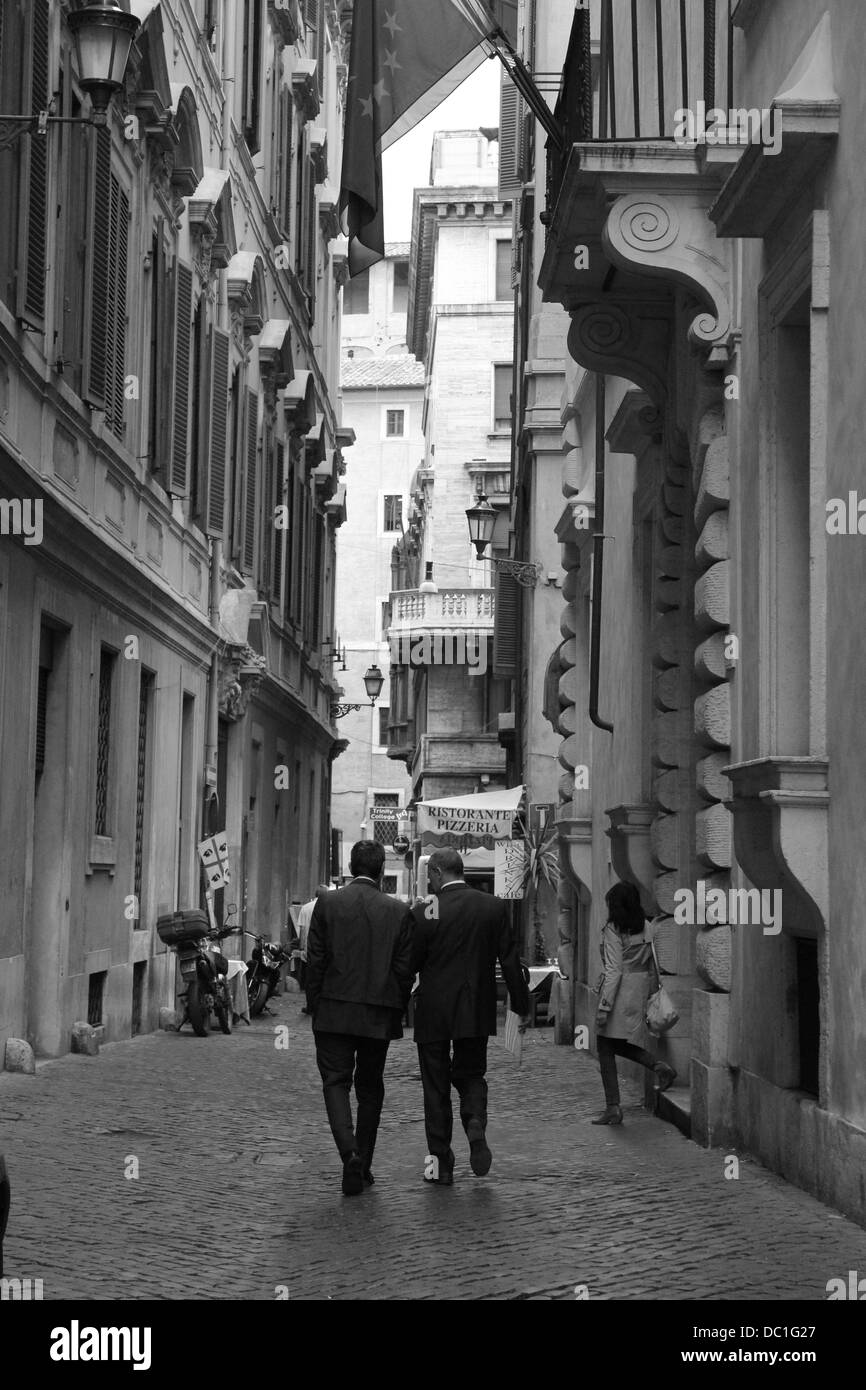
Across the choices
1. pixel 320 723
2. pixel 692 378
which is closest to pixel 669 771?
pixel 692 378

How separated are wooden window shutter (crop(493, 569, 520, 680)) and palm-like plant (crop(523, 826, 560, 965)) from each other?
8.34m

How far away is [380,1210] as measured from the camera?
9.03m

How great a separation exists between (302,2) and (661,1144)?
2659cm

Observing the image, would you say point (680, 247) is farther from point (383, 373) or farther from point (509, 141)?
point (383, 373)

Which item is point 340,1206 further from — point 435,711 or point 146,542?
point 435,711

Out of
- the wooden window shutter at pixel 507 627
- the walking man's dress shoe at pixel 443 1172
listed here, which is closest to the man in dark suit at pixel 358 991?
the walking man's dress shoe at pixel 443 1172

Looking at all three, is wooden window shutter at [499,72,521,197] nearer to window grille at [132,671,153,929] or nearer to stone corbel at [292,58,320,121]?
stone corbel at [292,58,320,121]

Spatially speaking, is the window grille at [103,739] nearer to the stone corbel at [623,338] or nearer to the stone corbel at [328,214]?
the stone corbel at [623,338]

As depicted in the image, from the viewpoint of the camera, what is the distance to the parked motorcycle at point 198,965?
19797 mm

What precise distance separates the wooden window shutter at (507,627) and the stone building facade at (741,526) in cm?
1829

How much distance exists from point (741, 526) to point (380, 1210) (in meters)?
4.16

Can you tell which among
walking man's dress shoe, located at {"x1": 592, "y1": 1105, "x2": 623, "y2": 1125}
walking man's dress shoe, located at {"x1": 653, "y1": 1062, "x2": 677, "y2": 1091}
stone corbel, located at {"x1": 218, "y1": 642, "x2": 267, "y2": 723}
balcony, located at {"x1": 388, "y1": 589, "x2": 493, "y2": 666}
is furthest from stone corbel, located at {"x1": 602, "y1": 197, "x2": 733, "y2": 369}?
balcony, located at {"x1": 388, "y1": 589, "x2": 493, "y2": 666}

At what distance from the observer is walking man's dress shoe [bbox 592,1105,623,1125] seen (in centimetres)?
1252

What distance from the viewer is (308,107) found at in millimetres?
33656
